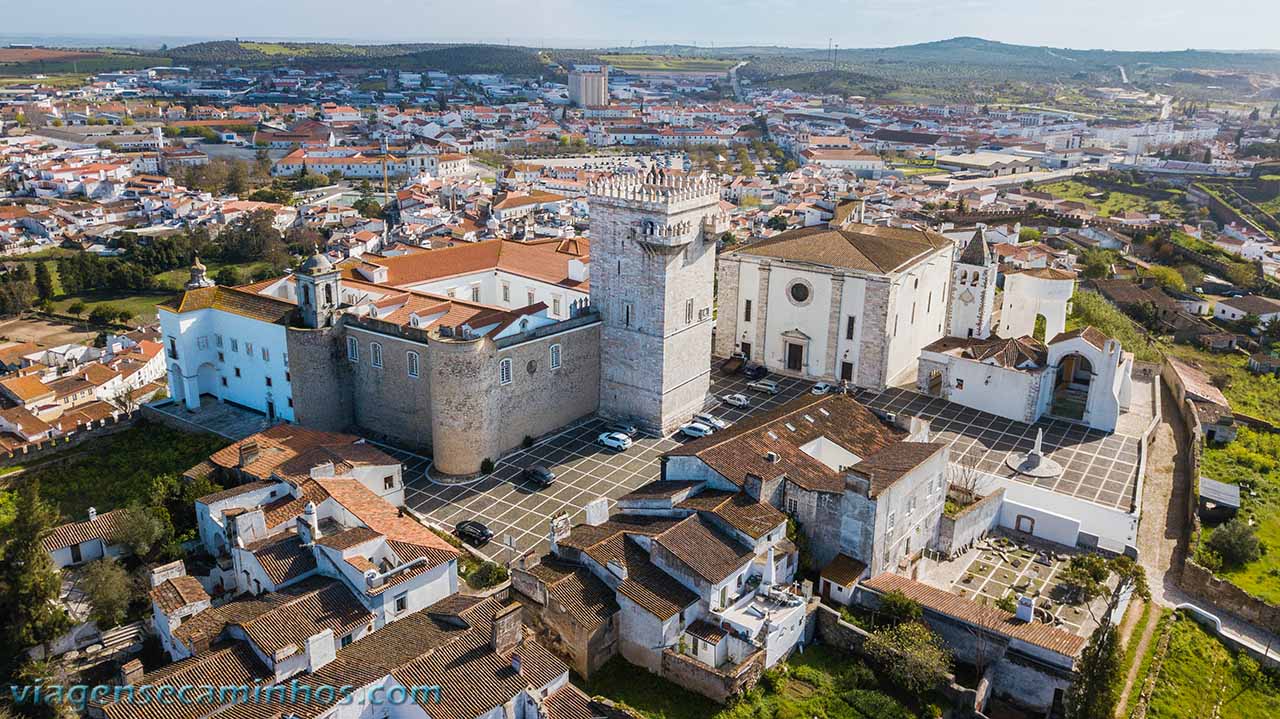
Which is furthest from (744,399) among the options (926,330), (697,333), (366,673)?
(366,673)

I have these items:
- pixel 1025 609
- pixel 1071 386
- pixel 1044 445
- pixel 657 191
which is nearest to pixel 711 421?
pixel 657 191

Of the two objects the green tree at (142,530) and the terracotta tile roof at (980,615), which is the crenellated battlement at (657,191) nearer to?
the terracotta tile roof at (980,615)

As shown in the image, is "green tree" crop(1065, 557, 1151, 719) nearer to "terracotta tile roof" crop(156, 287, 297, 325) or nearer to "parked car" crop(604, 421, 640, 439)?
"parked car" crop(604, 421, 640, 439)

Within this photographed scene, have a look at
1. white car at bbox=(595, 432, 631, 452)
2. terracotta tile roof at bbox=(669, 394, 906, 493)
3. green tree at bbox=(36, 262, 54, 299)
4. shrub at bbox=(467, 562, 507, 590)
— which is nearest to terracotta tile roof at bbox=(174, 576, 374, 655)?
shrub at bbox=(467, 562, 507, 590)

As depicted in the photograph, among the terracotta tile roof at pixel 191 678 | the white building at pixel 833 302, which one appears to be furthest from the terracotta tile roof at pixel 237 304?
the white building at pixel 833 302

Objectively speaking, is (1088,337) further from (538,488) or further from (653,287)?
(538,488)

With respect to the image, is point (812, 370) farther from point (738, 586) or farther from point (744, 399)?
point (738, 586)

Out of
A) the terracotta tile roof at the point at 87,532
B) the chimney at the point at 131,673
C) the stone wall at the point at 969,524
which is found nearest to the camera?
the chimney at the point at 131,673
